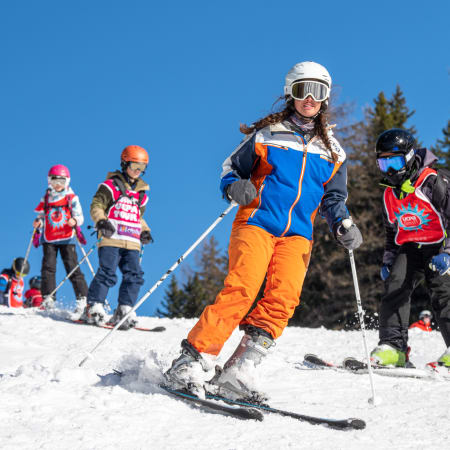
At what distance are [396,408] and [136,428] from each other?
1.85m

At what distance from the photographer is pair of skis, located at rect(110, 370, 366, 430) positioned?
9.94 feet

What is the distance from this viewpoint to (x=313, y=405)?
3.69 m

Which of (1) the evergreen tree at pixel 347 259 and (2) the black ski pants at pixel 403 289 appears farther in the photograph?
(1) the evergreen tree at pixel 347 259

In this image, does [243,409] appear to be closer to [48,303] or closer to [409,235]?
[409,235]

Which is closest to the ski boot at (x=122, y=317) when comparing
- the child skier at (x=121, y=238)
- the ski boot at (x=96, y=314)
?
the child skier at (x=121, y=238)

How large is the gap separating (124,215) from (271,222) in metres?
4.74

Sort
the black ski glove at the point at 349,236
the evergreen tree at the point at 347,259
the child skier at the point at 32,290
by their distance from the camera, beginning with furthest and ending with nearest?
the evergreen tree at the point at 347,259 → the child skier at the point at 32,290 → the black ski glove at the point at 349,236

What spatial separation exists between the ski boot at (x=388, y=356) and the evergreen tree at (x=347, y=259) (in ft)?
65.6

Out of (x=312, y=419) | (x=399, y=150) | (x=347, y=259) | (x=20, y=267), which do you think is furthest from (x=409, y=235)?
(x=347, y=259)

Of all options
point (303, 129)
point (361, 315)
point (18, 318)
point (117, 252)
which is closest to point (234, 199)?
point (303, 129)

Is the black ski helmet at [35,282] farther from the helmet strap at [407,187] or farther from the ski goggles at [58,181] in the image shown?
the helmet strap at [407,187]

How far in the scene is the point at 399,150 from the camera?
17.5ft

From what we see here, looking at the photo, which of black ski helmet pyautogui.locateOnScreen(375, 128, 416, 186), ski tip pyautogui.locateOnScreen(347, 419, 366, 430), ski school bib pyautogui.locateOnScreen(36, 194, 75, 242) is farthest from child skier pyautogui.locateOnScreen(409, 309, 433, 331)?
ski tip pyautogui.locateOnScreen(347, 419, 366, 430)

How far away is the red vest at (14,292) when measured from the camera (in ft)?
51.5
